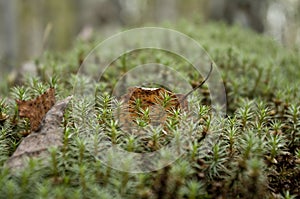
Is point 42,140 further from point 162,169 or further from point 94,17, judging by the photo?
point 94,17

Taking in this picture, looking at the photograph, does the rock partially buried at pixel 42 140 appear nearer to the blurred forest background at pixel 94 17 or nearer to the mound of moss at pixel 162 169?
the mound of moss at pixel 162 169

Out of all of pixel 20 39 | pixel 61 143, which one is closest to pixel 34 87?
pixel 61 143

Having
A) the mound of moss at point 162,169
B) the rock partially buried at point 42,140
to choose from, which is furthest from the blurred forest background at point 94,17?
the rock partially buried at point 42,140

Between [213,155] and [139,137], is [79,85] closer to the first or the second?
[139,137]

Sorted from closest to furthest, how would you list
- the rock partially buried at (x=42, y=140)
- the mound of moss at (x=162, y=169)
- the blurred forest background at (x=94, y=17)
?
the mound of moss at (x=162, y=169)
the rock partially buried at (x=42, y=140)
the blurred forest background at (x=94, y=17)

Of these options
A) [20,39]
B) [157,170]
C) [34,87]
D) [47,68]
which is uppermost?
[20,39]

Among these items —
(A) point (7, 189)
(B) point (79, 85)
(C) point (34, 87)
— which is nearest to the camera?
(A) point (7, 189)

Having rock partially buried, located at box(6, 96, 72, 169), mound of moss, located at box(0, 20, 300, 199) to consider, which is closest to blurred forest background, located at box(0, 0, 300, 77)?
mound of moss, located at box(0, 20, 300, 199)
